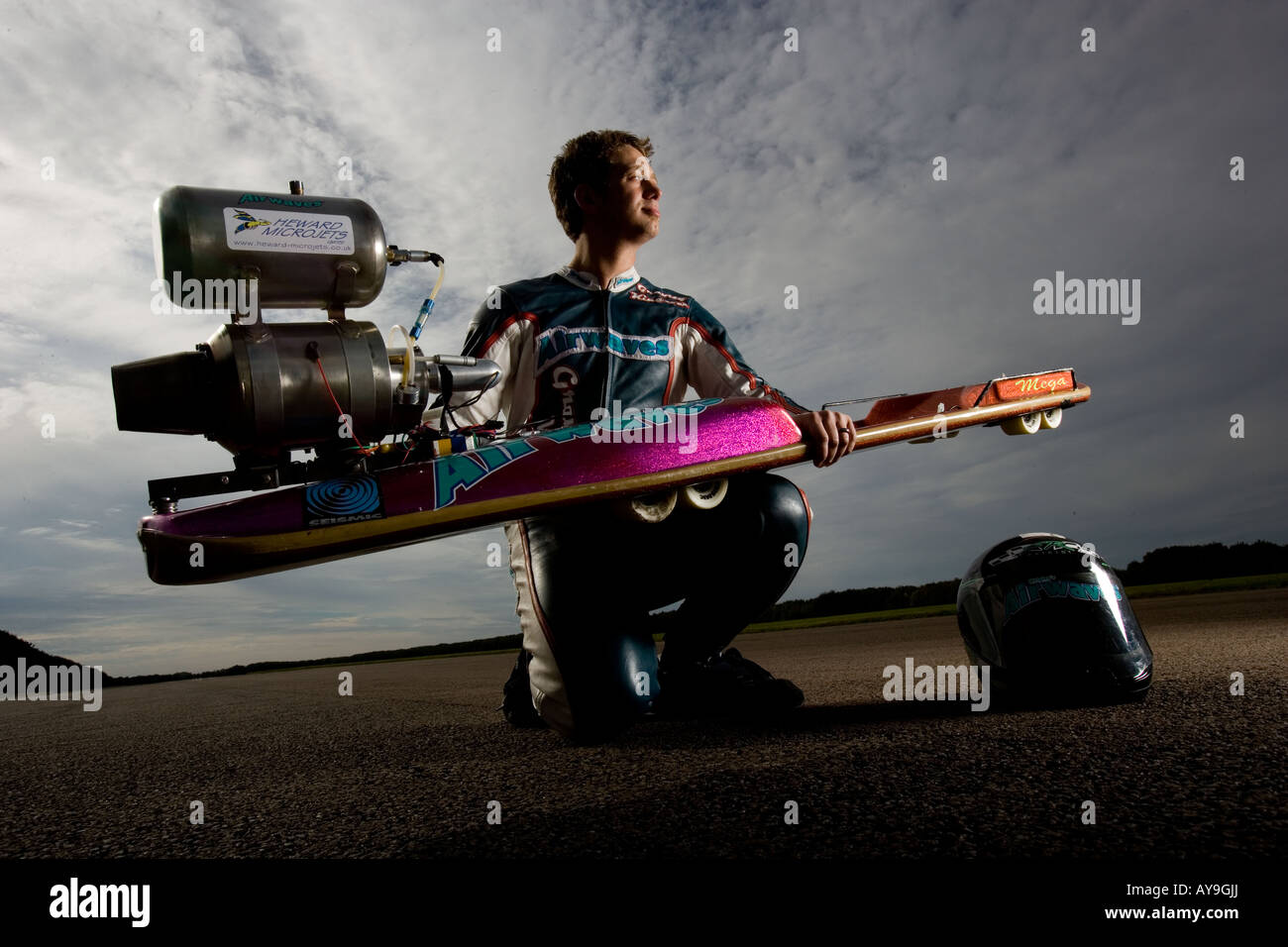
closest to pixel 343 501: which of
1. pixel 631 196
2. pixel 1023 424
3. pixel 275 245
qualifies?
pixel 275 245

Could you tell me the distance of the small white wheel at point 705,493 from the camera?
279 centimetres

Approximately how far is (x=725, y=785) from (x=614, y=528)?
1107 millimetres

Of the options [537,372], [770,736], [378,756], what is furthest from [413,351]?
[770,736]

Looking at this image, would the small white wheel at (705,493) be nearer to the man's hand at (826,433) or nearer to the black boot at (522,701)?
the man's hand at (826,433)

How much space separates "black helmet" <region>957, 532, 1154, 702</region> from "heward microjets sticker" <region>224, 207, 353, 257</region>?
90.4 inches

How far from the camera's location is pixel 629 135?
10.7ft

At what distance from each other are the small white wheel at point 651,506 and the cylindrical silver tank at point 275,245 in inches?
40.4

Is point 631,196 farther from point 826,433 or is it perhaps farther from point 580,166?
point 826,433

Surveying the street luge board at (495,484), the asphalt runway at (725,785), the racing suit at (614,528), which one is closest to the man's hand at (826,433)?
the street luge board at (495,484)

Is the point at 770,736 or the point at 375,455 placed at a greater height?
the point at 375,455

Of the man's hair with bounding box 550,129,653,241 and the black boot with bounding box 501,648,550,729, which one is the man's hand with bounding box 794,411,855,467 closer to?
the man's hair with bounding box 550,129,653,241

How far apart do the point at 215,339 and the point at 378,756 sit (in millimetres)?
1435

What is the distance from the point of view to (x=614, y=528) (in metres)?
2.83
